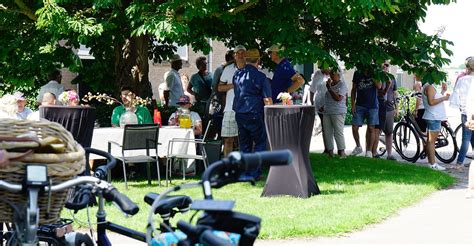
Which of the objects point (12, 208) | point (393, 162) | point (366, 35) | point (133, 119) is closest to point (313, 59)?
point (366, 35)

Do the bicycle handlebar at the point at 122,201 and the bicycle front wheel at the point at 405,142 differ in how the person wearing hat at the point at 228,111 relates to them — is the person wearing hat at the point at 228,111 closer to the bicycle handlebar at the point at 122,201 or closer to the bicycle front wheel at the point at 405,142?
the bicycle front wheel at the point at 405,142

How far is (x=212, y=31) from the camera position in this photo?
14273 millimetres

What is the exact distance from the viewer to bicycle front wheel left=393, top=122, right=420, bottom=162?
1641 centimetres

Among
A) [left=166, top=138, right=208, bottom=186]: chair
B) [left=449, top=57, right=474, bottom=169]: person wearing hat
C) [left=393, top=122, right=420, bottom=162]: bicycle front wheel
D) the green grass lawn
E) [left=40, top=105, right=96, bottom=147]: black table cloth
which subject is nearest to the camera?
the green grass lawn

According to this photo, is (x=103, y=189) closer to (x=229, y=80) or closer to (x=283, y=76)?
(x=283, y=76)

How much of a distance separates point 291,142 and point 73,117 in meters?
2.66

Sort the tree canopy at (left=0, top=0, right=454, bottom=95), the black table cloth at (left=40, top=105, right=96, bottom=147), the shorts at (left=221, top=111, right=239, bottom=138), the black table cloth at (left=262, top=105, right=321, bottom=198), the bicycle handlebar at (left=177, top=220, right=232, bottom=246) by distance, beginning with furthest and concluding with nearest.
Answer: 1. the shorts at (left=221, top=111, right=239, bottom=138)
2. the tree canopy at (left=0, top=0, right=454, bottom=95)
3. the black table cloth at (left=262, top=105, right=321, bottom=198)
4. the black table cloth at (left=40, top=105, right=96, bottom=147)
5. the bicycle handlebar at (left=177, top=220, right=232, bottom=246)

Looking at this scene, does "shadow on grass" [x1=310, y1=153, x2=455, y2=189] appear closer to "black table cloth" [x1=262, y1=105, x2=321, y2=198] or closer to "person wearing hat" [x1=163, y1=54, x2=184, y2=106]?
"black table cloth" [x1=262, y1=105, x2=321, y2=198]

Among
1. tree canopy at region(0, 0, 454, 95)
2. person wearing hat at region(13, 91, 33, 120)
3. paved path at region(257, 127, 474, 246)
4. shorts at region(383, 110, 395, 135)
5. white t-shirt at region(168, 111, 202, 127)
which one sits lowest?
paved path at region(257, 127, 474, 246)

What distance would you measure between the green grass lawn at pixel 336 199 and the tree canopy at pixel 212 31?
1716 millimetres

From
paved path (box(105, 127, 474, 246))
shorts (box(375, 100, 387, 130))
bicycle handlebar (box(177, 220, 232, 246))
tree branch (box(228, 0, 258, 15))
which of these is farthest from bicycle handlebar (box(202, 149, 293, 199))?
shorts (box(375, 100, 387, 130))

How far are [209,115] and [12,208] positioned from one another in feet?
37.0

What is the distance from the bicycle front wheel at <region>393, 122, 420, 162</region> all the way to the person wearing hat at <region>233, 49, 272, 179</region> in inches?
208

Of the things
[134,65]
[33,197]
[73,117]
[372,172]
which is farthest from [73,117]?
[33,197]
